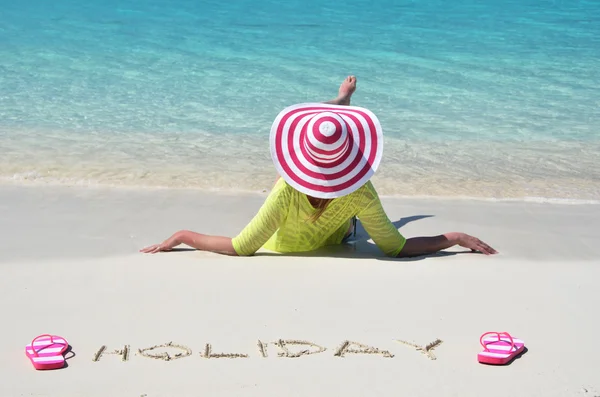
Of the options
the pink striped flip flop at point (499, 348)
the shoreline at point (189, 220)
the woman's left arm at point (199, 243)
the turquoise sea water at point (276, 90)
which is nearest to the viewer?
the pink striped flip flop at point (499, 348)

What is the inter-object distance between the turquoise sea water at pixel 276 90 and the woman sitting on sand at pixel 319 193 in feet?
5.64

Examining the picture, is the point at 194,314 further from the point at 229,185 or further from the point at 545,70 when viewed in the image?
the point at 545,70

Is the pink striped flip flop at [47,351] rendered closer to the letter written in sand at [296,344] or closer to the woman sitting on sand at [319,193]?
the letter written in sand at [296,344]

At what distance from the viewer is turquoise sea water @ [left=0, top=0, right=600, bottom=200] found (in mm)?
6414

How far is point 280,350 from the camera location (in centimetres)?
312

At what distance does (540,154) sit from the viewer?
23.0ft


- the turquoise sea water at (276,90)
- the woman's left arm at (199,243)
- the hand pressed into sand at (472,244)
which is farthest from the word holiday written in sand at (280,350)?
the turquoise sea water at (276,90)

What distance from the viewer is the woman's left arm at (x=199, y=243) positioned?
420 centimetres

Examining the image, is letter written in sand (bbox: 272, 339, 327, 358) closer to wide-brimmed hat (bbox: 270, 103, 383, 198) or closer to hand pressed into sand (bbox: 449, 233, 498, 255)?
wide-brimmed hat (bbox: 270, 103, 383, 198)

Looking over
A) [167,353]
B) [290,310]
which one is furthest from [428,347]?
A: [167,353]

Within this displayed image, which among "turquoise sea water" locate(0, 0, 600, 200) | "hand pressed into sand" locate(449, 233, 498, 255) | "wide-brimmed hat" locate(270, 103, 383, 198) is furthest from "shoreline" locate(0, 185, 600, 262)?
"wide-brimmed hat" locate(270, 103, 383, 198)

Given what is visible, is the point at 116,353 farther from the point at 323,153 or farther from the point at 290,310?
the point at 323,153

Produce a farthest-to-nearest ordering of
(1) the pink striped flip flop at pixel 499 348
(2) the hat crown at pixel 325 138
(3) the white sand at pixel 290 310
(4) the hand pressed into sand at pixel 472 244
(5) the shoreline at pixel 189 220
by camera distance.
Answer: (5) the shoreline at pixel 189 220 < (4) the hand pressed into sand at pixel 472 244 < (2) the hat crown at pixel 325 138 < (1) the pink striped flip flop at pixel 499 348 < (3) the white sand at pixel 290 310

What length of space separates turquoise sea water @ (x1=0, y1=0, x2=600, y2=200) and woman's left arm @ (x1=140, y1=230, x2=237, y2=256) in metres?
1.70
